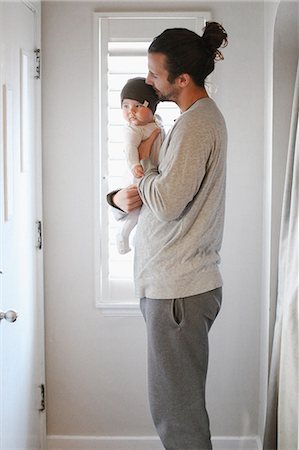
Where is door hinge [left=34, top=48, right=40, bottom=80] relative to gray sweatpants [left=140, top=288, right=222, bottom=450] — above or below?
above

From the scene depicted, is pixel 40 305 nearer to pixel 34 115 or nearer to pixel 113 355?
pixel 113 355

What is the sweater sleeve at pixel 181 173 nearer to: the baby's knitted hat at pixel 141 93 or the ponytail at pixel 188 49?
the ponytail at pixel 188 49

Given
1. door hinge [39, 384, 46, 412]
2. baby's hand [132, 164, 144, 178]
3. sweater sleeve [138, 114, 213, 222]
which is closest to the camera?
sweater sleeve [138, 114, 213, 222]

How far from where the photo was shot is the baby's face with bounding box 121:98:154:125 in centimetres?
233

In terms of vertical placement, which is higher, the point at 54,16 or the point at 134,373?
the point at 54,16

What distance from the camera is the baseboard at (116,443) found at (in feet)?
10.1

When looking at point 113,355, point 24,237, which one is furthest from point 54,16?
point 113,355

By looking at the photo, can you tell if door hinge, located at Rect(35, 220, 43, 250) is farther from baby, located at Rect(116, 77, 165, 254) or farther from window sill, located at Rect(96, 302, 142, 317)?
baby, located at Rect(116, 77, 165, 254)

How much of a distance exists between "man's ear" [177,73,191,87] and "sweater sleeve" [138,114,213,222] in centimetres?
13

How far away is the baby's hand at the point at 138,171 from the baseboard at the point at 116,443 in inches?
53.5

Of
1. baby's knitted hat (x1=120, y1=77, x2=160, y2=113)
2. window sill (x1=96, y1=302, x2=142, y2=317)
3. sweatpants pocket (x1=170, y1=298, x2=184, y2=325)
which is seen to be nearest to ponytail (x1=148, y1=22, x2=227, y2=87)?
baby's knitted hat (x1=120, y1=77, x2=160, y2=113)

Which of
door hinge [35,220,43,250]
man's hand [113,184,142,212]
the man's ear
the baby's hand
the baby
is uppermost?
the man's ear

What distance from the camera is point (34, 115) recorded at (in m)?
2.81

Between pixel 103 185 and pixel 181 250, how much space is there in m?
0.89
